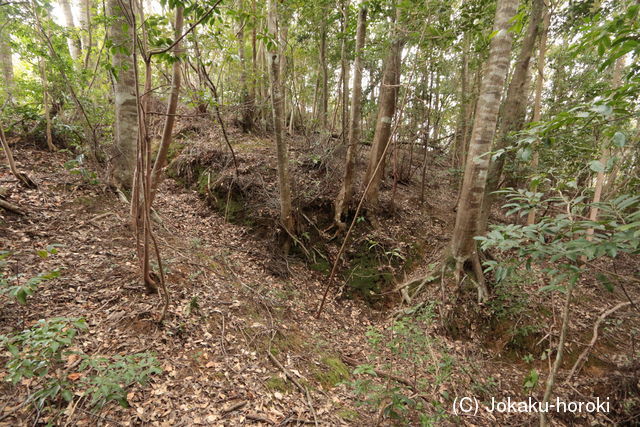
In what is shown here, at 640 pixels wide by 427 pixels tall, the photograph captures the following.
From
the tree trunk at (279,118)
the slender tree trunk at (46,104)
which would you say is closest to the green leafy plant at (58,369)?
the tree trunk at (279,118)

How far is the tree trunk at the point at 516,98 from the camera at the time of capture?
590cm

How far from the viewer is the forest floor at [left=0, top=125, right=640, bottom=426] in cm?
303

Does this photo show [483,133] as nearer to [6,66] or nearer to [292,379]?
[292,379]

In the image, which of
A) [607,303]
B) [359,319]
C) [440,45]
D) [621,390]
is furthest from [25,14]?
[607,303]

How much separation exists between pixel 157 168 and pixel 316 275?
14.2ft

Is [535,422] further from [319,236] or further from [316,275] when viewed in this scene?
[319,236]

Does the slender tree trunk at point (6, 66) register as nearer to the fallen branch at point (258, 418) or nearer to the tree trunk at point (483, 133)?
the fallen branch at point (258, 418)

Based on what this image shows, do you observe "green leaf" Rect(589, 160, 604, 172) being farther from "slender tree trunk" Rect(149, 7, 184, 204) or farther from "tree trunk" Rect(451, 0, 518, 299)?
"slender tree trunk" Rect(149, 7, 184, 204)

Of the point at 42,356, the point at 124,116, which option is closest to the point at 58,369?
the point at 42,356

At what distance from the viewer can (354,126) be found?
21.7 feet

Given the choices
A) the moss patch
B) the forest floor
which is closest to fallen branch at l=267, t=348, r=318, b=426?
the forest floor

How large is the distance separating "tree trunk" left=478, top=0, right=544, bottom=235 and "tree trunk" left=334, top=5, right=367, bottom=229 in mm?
3122

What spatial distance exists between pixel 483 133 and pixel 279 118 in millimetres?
3884

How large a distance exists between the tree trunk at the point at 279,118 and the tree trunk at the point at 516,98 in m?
4.43
